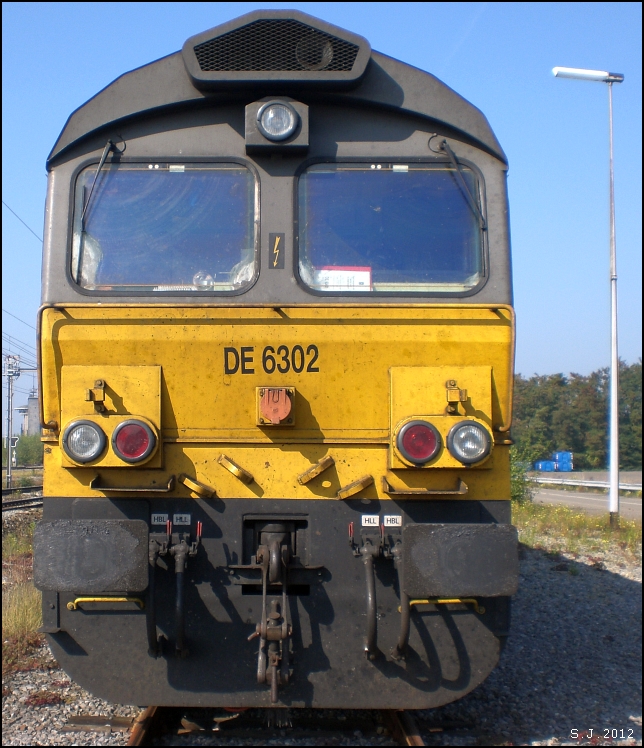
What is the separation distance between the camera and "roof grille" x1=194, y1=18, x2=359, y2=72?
3.65 metres

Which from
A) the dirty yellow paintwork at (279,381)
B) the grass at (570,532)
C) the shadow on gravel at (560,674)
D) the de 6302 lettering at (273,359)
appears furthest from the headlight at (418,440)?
the grass at (570,532)

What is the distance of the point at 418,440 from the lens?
347 cm

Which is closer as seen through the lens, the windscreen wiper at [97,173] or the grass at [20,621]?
the windscreen wiper at [97,173]

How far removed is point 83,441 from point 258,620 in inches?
48.3

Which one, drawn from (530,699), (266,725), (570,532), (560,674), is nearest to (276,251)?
(266,725)

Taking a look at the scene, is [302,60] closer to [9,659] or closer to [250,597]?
[250,597]

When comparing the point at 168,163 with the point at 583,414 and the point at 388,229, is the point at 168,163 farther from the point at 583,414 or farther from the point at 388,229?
the point at 583,414

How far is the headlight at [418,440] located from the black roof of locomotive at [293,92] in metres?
1.54

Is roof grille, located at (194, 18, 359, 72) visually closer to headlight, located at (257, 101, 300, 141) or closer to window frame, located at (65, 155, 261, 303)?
headlight, located at (257, 101, 300, 141)

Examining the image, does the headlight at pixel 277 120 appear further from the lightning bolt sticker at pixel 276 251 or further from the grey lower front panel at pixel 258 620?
the grey lower front panel at pixel 258 620

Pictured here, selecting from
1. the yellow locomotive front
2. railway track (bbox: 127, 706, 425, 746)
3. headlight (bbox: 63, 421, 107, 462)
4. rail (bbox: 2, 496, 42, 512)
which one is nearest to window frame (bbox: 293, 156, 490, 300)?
the yellow locomotive front

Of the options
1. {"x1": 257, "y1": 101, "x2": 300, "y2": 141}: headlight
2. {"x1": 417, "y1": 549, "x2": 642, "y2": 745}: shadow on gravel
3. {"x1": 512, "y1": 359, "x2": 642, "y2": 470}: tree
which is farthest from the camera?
{"x1": 512, "y1": 359, "x2": 642, "y2": 470}: tree

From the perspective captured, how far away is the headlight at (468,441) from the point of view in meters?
3.45

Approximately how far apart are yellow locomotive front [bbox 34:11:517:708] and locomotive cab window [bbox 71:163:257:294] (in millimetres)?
12
